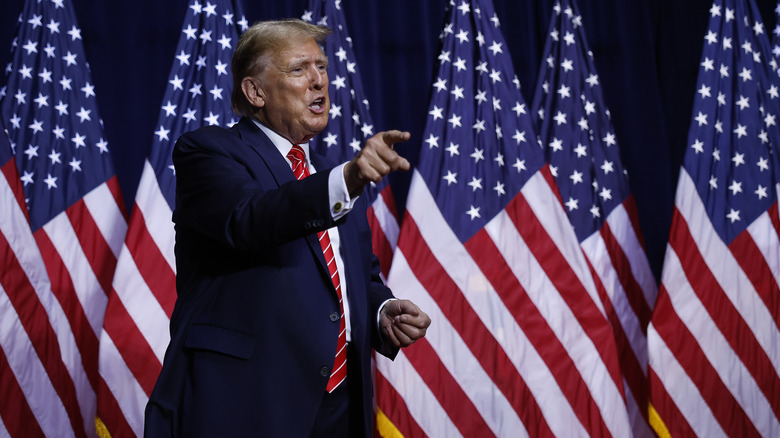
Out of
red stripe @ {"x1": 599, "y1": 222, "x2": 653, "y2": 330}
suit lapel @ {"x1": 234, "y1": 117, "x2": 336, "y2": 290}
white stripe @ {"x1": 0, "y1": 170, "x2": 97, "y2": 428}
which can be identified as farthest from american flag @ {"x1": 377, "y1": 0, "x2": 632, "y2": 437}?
suit lapel @ {"x1": 234, "y1": 117, "x2": 336, "y2": 290}

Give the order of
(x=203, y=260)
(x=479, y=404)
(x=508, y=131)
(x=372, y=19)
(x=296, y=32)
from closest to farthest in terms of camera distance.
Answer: (x=203, y=260), (x=296, y=32), (x=479, y=404), (x=508, y=131), (x=372, y=19)

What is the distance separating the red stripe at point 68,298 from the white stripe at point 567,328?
5.57 feet

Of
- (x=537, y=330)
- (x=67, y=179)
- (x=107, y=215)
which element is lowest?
(x=537, y=330)

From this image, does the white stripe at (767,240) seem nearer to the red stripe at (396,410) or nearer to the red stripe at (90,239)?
the red stripe at (396,410)

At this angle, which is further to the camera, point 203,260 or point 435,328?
point 435,328

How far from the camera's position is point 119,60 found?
3543 mm

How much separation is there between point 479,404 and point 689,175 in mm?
1377

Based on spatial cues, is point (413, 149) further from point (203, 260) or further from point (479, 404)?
point (203, 260)

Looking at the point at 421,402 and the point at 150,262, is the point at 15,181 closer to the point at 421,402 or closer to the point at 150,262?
the point at 150,262

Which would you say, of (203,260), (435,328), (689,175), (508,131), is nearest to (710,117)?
(689,175)

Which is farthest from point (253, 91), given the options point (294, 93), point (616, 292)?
point (616, 292)

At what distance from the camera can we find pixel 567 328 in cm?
318

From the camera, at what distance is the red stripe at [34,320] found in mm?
2891

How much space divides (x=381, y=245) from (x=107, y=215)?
45.7 inches
